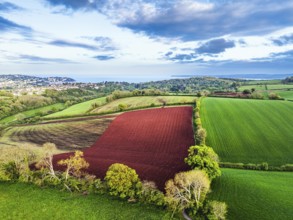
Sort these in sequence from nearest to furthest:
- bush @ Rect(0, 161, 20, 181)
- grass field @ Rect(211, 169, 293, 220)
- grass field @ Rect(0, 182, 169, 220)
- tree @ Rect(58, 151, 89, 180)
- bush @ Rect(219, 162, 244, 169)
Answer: grass field @ Rect(211, 169, 293, 220) < grass field @ Rect(0, 182, 169, 220) < tree @ Rect(58, 151, 89, 180) < bush @ Rect(0, 161, 20, 181) < bush @ Rect(219, 162, 244, 169)

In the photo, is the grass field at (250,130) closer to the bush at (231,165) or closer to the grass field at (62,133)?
the bush at (231,165)

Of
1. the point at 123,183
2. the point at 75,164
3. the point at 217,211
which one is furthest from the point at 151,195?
the point at 75,164

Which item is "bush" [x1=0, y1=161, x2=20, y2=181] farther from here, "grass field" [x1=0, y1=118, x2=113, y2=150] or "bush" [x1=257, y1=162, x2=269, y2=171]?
"bush" [x1=257, y1=162, x2=269, y2=171]

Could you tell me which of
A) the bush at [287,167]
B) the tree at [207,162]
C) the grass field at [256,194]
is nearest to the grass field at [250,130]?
the bush at [287,167]

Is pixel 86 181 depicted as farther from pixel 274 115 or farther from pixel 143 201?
pixel 274 115

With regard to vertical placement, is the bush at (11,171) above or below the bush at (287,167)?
below

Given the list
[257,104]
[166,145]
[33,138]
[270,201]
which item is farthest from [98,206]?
[257,104]

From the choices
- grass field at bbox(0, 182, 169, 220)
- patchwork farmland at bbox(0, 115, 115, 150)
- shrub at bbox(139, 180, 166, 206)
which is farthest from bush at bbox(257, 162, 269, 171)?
patchwork farmland at bbox(0, 115, 115, 150)
